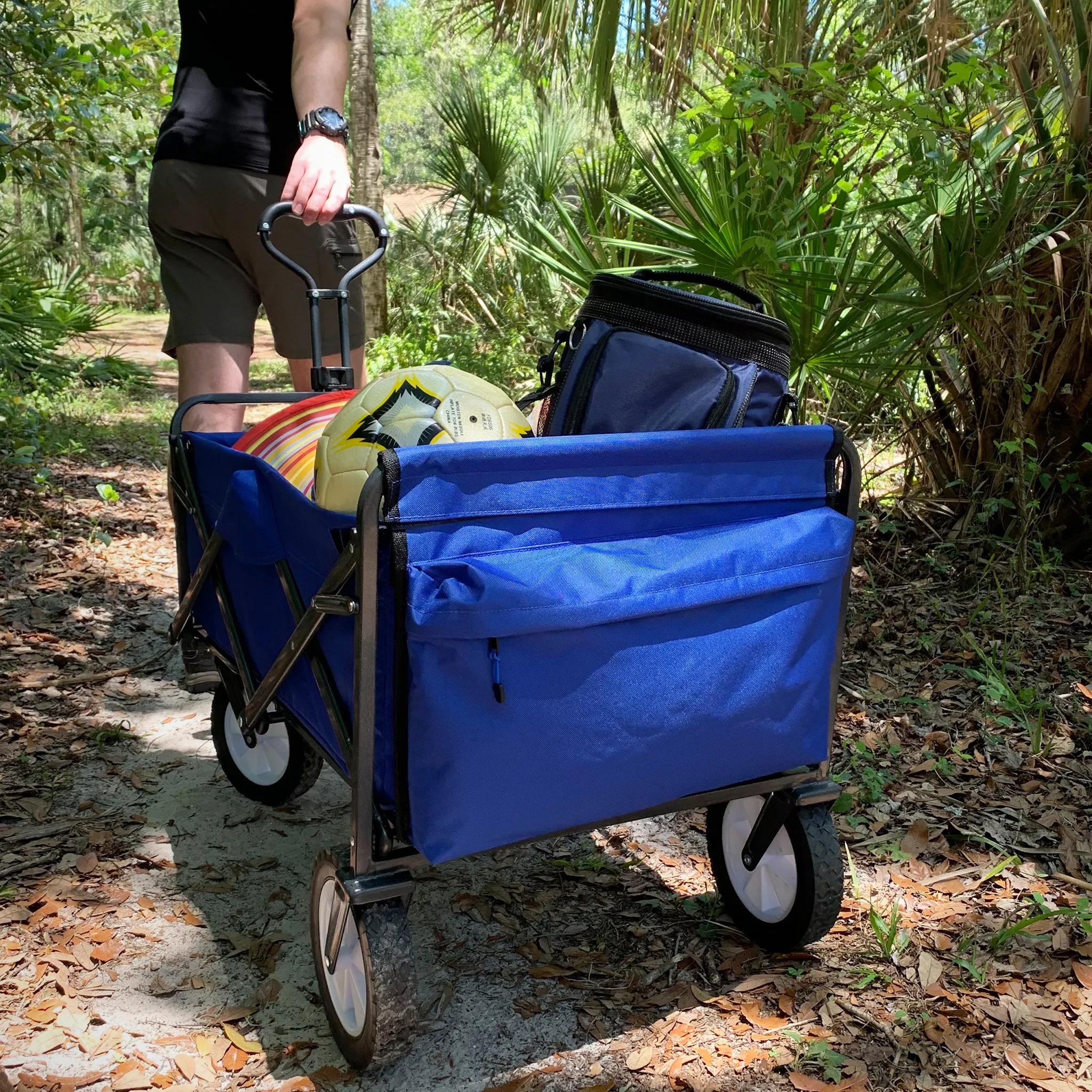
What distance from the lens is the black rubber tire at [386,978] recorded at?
1.53 meters

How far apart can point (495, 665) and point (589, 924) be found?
0.92 metres

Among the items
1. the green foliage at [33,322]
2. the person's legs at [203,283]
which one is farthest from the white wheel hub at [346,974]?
the green foliage at [33,322]

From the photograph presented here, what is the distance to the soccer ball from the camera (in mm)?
1616

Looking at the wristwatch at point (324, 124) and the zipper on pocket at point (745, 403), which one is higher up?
the wristwatch at point (324, 124)

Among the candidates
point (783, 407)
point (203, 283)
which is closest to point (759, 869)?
point (783, 407)

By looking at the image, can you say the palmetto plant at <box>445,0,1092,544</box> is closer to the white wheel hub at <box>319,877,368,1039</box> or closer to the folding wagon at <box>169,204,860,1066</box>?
the folding wagon at <box>169,204,860,1066</box>

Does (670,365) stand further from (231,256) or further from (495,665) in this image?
(231,256)

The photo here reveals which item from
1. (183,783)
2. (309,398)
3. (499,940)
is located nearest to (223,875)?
(183,783)

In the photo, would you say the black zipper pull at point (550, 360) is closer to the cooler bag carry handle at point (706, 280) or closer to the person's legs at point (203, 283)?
the cooler bag carry handle at point (706, 280)

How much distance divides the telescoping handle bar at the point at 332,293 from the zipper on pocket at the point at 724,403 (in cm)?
86

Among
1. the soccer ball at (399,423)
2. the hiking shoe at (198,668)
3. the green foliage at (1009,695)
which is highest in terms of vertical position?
the soccer ball at (399,423)

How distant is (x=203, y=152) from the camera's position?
8.16ft

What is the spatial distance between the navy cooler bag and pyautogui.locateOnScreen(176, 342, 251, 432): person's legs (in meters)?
1.14

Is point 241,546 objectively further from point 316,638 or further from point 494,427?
point 494,427
